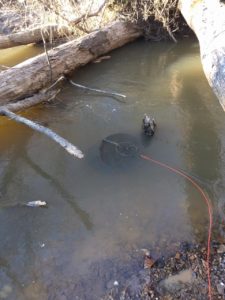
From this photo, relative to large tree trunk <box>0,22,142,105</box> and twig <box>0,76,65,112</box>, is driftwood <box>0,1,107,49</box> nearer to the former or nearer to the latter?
large tree trunk <box>0,22,142,105</box>

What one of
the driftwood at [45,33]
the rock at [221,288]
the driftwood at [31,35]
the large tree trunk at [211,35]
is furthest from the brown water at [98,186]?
the driftwood at [31,35]

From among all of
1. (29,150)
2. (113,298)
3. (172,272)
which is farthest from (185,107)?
(113,298)

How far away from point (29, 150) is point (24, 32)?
4.17m

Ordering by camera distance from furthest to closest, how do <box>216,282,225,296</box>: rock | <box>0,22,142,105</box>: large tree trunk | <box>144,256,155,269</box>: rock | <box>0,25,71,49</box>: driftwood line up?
<box>0,25,71,49</box>: driftwood
<box>0,22,142,105</box>: large tree trunk
<box>144,256,155,269</box>: rock
<box>216,282,225,296</box>: rock

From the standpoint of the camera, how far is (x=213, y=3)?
655 centimetres

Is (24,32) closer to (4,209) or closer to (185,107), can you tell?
(185,107)

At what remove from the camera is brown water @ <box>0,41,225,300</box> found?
3.68 meters

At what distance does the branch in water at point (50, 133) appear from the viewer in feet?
13.2

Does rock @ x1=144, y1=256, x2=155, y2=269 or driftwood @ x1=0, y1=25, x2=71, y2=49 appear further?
driftwood @ x1=0, y1=25, x2=71, y2=49

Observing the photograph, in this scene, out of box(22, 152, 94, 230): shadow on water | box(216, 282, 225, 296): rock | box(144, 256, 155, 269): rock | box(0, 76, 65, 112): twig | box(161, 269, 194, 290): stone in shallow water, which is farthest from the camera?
box(0, 76, 65, 112): twig

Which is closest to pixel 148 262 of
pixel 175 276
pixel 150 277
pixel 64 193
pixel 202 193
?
pixel 150 277

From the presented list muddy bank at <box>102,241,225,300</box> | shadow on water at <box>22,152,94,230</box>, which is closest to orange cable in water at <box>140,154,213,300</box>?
muddy bank at <box>102,241,225,300</box>

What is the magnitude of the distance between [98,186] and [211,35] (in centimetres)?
293

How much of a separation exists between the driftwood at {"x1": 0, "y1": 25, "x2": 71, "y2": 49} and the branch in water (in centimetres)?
326
